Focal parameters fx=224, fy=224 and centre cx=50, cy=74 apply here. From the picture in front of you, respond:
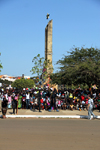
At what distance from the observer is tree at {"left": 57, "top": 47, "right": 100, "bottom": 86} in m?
19.2

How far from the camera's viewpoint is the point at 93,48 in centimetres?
2205

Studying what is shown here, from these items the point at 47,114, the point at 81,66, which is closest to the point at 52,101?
the point at 47,114

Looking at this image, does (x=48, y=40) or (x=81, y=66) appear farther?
(x=48, y=40)

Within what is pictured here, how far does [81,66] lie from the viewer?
63.2 feet
